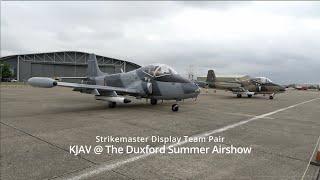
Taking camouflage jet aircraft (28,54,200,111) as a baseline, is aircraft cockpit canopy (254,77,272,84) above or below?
above

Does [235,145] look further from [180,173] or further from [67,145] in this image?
[67,145]

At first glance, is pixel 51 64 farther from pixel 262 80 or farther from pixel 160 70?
pixel 160 70

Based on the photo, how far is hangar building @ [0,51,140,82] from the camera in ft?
261

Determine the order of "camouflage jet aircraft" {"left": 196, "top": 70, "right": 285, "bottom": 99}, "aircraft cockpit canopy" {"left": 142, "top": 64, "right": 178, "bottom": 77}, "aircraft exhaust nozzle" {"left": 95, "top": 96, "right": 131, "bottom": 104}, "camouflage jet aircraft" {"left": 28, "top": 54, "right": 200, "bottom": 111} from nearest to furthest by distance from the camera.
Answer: "aircraft exhaust nozzle" {"left": 95, "top": 96, "right": 131, "bottom": 104}
"camouflage jet aircraft" {"left": 28, "top": 54, "right": 200, "bottom": 111}
"aircraft cockpit canopy" {"left": 142, "top": 64, "right": 178, "bottom": 77}
"camouflage jet aircraft" {"left": 196, "top": 70, "right": 285, "bottom": 99}

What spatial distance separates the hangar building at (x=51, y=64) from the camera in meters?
79.4

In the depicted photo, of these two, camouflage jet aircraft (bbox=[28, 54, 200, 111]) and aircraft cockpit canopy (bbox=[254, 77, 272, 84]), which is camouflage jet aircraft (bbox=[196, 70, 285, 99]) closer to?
aircraft cockpit canopy (bbox=[254, 77, 272, 84])

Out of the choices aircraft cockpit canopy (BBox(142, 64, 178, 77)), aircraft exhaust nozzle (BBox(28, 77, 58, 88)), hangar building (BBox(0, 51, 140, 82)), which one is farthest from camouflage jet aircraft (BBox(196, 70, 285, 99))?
hangar building (BBox(0, 51, 140, 82))

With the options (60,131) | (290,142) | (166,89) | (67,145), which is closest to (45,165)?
(67,145)

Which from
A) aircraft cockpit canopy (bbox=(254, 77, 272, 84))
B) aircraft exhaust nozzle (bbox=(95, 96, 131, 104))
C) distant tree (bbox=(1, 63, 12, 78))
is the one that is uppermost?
distant tree (bbox=(1, 63, 12, 78))

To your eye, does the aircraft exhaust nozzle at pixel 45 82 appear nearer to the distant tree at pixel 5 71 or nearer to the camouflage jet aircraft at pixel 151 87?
the camouflage jet aircraft at pixel 151 87

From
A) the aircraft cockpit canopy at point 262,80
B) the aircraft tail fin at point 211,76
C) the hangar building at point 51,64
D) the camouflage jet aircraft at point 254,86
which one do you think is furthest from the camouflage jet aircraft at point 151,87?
the hangar building at point 51,64

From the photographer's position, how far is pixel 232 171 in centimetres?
467

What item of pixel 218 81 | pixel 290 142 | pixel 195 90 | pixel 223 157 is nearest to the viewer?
pixel 223 157

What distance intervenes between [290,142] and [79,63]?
84.2m
